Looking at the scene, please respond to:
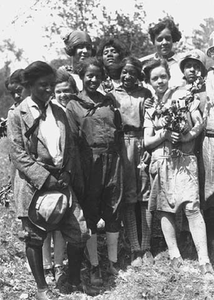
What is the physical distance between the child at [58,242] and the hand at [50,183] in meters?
0.89

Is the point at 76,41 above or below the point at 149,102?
above

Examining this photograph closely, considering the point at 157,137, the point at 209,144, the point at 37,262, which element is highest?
the point at 157,137

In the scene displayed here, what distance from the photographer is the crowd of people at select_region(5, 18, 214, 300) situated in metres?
4.73

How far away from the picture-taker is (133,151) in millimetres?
5586

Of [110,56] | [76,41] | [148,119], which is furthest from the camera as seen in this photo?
[76,41]

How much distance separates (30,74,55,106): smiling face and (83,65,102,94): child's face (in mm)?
561

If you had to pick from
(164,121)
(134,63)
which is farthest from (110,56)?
(164,121)

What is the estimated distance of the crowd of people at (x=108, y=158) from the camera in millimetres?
4727

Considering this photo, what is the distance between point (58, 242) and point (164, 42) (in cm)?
273

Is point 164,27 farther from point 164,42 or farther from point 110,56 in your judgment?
point 110,56

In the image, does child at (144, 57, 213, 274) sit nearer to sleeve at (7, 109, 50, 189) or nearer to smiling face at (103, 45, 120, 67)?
smiling face at (103, 45, 120, 67)

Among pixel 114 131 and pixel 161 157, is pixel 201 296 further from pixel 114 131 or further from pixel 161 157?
pixel 114 131

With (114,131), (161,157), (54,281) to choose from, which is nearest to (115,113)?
(114,131)

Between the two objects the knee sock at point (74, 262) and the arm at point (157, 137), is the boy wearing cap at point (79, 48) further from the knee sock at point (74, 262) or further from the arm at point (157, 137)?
the knee sock at point (74, 262)
